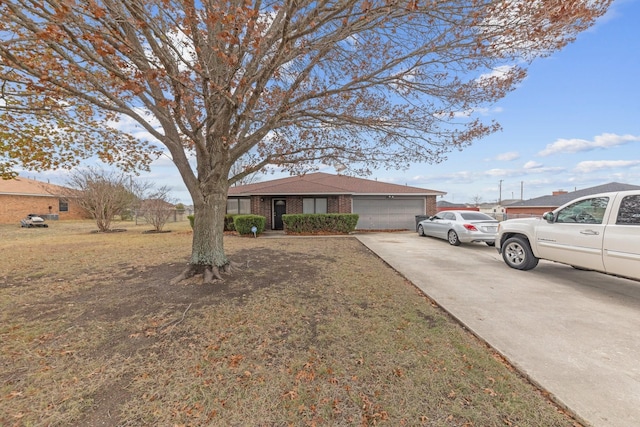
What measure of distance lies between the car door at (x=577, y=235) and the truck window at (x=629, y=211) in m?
0.22

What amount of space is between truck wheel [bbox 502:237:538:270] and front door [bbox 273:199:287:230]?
477 inches

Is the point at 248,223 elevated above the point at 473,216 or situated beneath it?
situated beneath

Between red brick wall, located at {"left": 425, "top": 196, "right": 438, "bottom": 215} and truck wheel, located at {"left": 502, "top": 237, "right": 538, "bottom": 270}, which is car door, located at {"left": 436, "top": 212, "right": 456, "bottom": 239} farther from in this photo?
red brick wall, located at {"left": 425, "top": 196, "right": 438, "bottom": 215}

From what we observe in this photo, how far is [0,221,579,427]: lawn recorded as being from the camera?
207 cm

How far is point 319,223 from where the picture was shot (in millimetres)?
14148

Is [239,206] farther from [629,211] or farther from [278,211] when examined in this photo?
[629,211]

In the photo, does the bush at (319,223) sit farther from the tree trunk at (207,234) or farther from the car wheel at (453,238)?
the tree trunk at (207,234)

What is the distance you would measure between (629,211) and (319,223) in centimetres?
1112

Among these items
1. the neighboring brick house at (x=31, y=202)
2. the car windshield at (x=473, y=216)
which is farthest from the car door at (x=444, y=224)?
the neighboring brick house at (x=31, y=202)

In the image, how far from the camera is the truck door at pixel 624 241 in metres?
4.05

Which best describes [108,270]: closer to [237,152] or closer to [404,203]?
[237,152]

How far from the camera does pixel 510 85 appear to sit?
218 inches

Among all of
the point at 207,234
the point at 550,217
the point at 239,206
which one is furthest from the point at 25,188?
the point at 550,217

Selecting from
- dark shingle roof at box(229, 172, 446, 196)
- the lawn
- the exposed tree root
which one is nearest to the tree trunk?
the exposed tree root
